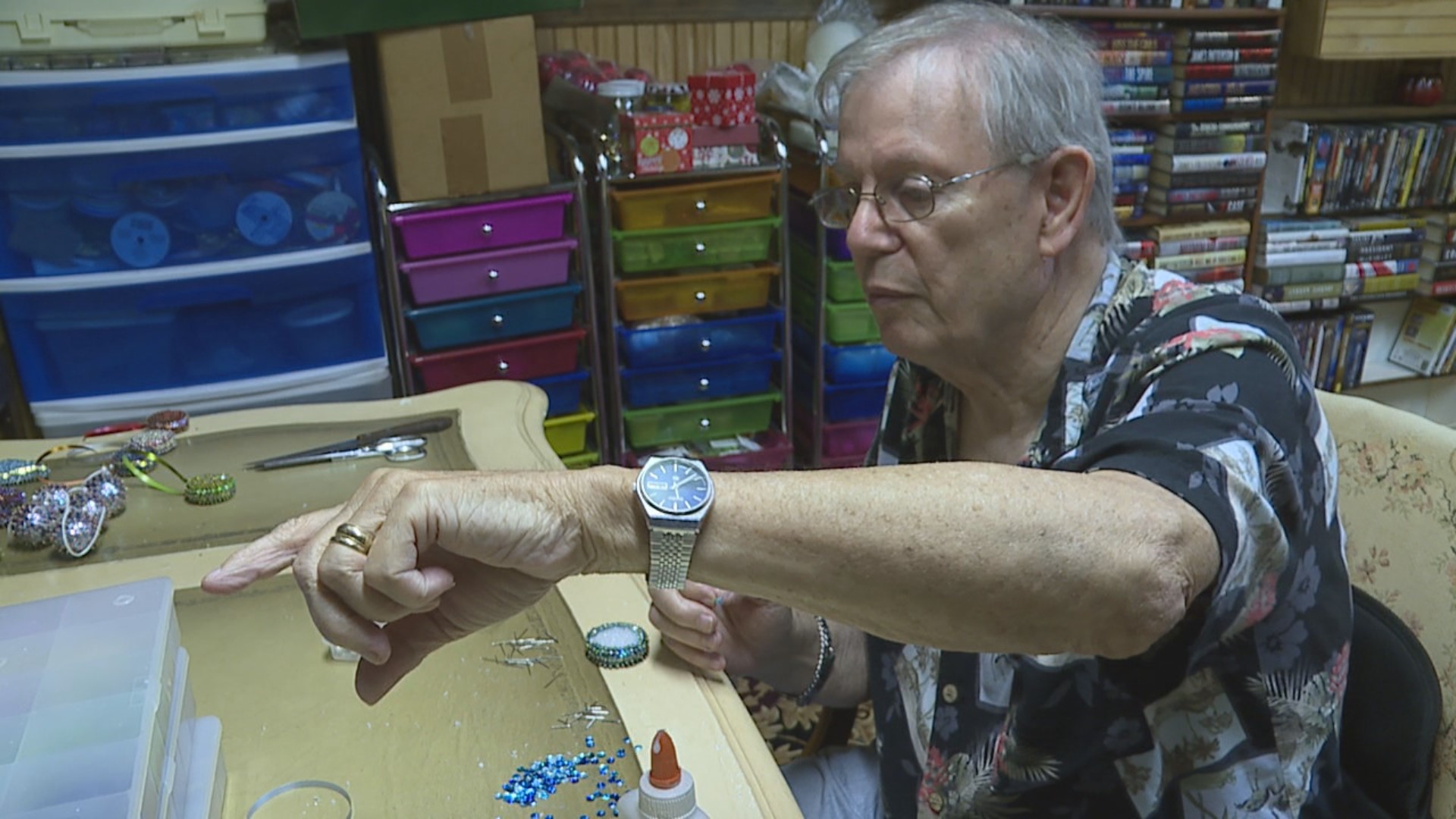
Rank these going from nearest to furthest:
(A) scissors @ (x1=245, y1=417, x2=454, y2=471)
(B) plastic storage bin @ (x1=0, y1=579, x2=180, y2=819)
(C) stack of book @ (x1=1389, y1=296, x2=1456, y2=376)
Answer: (B) plastic storage bin @ (x1=0, y1=579, x2=180, y2=819), (A) scissors @ (x1=245, y1=417, x2=454, y2=471), (C) stack of book @ (x1=1389, y1=296, x2=1456, y2=376)

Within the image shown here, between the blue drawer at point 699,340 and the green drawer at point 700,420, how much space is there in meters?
0.12

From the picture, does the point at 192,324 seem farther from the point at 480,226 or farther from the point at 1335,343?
the point at 1335,343

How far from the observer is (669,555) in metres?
0.71

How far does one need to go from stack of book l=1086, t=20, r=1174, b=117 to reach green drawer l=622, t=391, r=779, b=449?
123 cm

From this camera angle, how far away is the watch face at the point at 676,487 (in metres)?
0.70

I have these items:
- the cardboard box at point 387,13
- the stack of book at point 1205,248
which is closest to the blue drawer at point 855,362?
the stack of book at point 1205,248

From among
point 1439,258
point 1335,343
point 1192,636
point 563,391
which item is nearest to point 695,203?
point 563,391

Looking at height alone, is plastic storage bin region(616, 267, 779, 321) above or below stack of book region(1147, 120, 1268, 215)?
below

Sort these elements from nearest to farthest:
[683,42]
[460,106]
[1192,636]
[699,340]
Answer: [1192,636] < [460,106] < [699,340] < [683,42]

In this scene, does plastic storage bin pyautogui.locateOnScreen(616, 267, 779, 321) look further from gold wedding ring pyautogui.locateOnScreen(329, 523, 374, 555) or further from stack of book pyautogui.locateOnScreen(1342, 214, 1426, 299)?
stack of book pyautogui.locateOnScreen(1342, 214, 1426, 299)

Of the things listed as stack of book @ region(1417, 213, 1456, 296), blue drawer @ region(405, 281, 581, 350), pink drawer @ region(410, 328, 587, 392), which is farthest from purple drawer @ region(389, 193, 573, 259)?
stack of book @ region(1417, 213, 1456, 296)

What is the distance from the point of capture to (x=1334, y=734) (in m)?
0.96

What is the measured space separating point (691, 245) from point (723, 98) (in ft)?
1.10

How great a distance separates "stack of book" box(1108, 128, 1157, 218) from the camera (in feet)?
9.81
